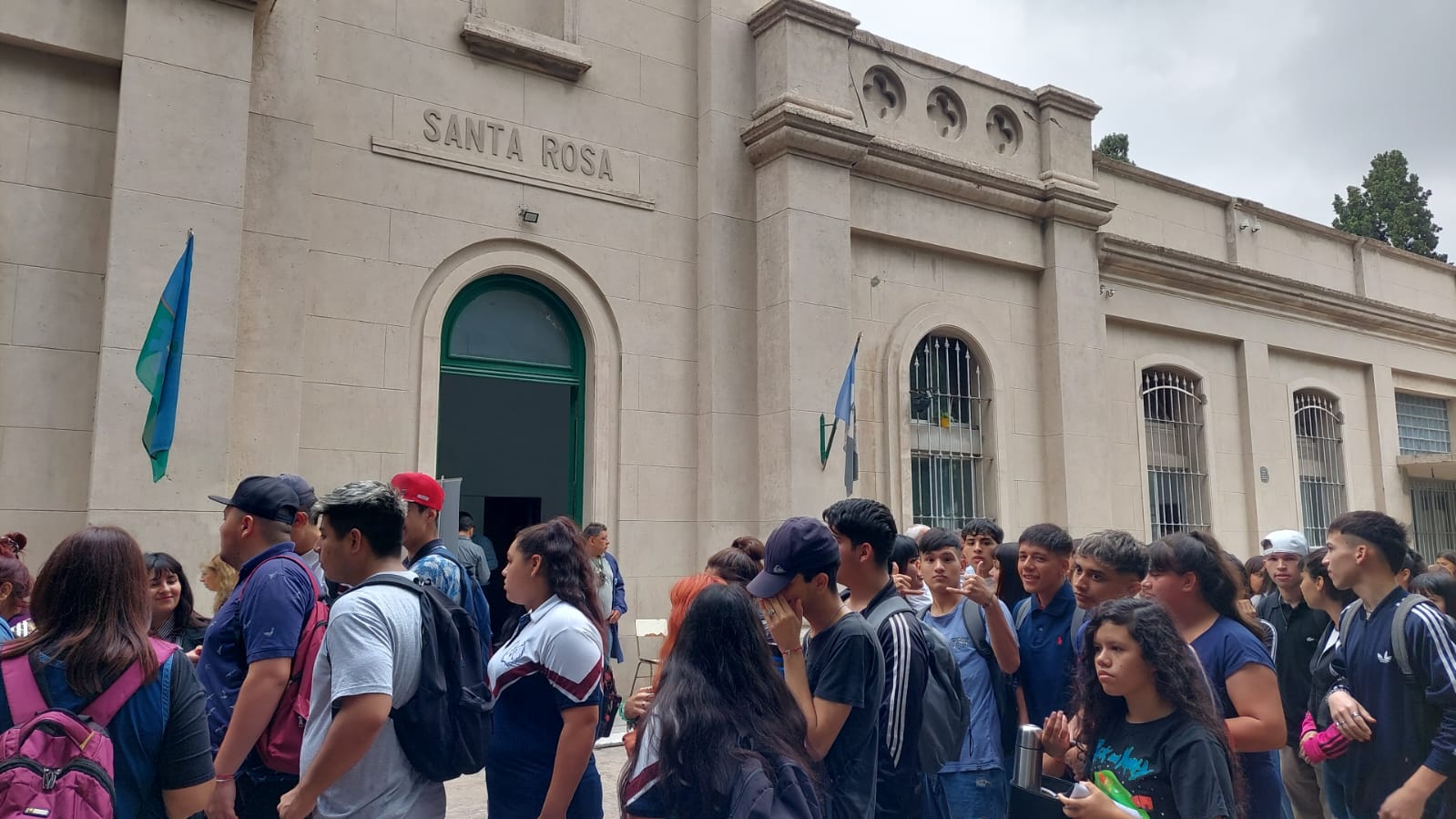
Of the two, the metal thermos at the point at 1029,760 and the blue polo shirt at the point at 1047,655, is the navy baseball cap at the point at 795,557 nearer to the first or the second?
the metal thermos at the point at 1029,760

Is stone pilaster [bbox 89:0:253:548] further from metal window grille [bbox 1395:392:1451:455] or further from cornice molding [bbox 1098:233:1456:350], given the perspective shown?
metal window grille [bbox 1395:392:1451:455]

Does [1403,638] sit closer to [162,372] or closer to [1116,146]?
[162,372]

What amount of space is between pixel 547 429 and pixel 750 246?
19.6ft

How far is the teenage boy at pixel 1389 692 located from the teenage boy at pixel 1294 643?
1427 mm

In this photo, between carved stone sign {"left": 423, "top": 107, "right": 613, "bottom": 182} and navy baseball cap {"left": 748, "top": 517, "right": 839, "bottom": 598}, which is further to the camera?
carved stone sign {"left": 423, "top": 107, "right": 613, "bottom": 182}

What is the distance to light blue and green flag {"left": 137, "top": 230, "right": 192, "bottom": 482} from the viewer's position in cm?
738

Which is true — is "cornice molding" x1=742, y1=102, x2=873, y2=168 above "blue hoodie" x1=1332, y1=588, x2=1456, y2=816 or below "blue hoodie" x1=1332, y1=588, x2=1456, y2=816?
above

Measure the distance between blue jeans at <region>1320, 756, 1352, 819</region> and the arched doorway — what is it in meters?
7.35

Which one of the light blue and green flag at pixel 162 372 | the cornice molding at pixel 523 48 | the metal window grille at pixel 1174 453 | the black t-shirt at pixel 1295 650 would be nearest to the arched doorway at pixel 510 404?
the cornice molding at pixel 523 48

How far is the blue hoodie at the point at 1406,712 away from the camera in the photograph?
12.7 ft

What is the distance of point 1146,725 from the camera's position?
10.1 ft

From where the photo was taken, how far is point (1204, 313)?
15.8 meters

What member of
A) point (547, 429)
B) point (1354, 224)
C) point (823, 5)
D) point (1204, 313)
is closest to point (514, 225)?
point (823, 5)

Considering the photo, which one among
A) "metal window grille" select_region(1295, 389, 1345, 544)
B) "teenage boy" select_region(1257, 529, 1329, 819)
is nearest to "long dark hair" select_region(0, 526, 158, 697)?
"teenage boy" select_region(1257, 529, 1329, 819)
